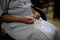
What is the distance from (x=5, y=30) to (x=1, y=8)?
0.70 ft

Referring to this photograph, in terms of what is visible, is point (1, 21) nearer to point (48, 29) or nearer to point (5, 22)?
point (5, 22)

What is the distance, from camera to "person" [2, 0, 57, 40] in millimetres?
1383

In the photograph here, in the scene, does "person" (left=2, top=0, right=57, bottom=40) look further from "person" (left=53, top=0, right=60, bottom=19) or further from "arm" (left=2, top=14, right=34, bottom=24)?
"person" (left=53, top=0, right=60, bottom=19)

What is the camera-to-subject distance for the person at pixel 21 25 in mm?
1383

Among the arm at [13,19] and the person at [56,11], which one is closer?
the arm at [13,19]

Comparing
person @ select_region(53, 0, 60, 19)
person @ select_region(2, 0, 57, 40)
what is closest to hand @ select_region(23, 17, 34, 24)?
person @ select_region(2, 0, 57, 40)

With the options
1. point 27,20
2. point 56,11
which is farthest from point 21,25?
point 56,11

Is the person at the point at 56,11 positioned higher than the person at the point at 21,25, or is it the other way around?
the person at the point at 21,25

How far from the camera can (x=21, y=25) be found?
4.68 ft

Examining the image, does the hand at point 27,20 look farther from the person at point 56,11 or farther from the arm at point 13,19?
the person at point 56,11

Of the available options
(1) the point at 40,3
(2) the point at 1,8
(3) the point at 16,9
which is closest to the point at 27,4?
(3) the point at 16,9

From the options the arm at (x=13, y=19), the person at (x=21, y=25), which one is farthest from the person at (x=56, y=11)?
the arm at (x=13, y=19)

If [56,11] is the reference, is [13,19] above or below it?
above

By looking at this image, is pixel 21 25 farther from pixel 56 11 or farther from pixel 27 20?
pixel 56 11
